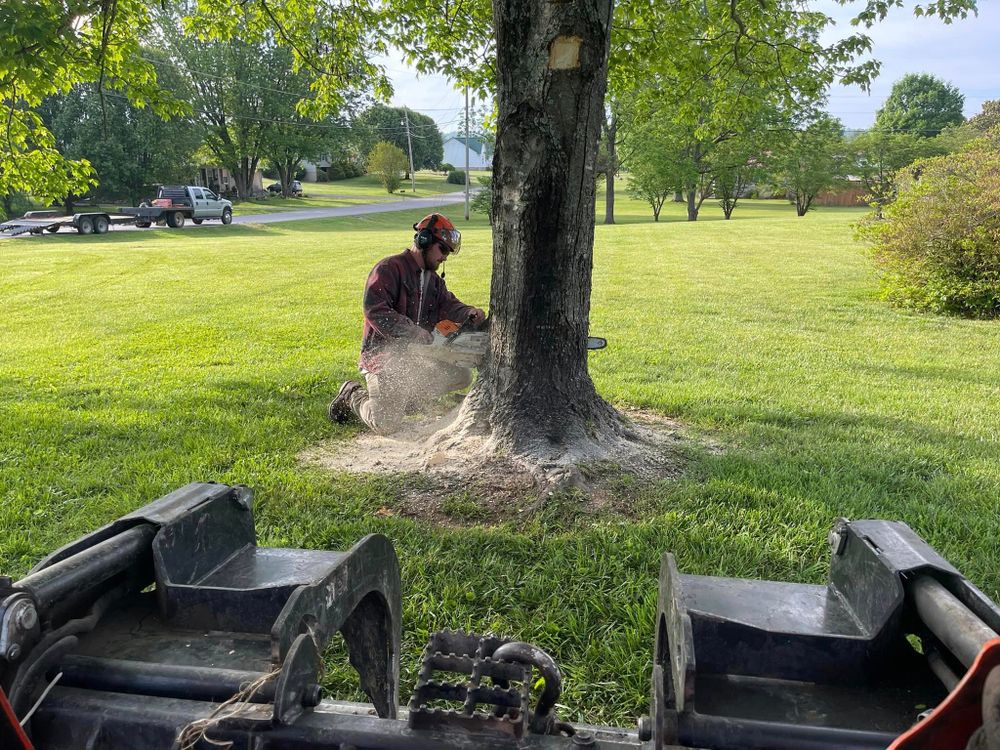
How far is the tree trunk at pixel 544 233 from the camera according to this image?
3.82 metres

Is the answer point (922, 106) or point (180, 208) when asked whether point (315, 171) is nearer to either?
point (180, 208)

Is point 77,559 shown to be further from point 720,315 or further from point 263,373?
point 720,315

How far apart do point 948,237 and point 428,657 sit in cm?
1278

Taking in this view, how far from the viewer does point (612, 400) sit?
6.05 metres

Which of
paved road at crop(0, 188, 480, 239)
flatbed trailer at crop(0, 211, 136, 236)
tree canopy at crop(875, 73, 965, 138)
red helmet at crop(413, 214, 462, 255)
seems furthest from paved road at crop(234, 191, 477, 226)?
tree canopy at crop(875, 73, 965, 138)

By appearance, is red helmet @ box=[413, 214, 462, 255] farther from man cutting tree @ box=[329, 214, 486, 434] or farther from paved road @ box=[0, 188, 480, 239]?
paved road @ box=[0, 188, 480, 239]

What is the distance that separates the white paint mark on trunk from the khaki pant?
8.07ft

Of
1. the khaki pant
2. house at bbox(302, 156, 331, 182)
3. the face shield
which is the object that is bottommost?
the khaki pant

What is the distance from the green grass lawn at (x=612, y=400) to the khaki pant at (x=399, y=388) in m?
0.40

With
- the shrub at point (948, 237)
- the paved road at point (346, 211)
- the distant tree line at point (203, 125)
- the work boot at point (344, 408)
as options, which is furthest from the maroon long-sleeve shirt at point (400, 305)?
the distant tree line at point (203, 125)

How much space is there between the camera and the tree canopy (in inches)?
3123

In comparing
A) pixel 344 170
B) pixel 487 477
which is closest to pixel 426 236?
pixel 487 477

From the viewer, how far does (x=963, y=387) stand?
6809 millimetres

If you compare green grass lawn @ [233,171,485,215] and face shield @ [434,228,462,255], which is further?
green grass lawn @ [233,171,485,215]
